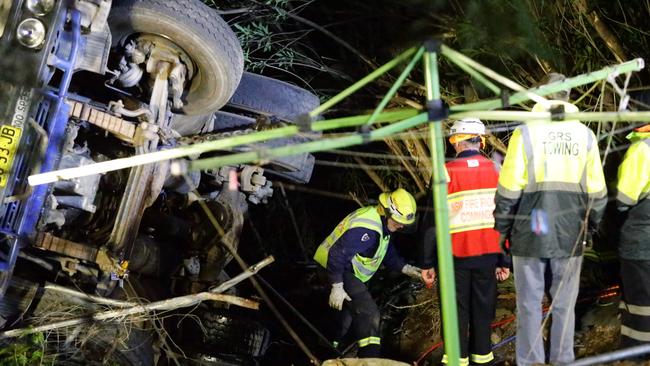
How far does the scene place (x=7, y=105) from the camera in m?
4.20

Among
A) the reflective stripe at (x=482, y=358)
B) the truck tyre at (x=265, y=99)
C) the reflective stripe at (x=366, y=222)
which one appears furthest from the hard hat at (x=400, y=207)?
the truck tyre at (x=265, y=99)

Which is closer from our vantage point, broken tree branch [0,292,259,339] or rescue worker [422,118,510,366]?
broken tree branch [0,292,259,339]

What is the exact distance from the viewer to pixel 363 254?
5816 mm

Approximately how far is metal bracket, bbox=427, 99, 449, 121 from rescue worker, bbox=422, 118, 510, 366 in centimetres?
182

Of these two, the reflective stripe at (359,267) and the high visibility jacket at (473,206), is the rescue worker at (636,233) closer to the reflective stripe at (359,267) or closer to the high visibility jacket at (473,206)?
the high visibility jacket at (473,206)

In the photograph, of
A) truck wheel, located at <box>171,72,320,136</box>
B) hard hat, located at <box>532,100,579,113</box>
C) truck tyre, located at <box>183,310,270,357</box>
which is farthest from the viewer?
truck wheel, located at <box>171,72,320,136</box>

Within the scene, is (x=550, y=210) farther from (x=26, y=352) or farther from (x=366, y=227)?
(x=26, y=352)

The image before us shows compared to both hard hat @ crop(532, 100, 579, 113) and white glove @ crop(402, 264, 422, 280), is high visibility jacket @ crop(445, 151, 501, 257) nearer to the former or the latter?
hard hat @ crop(532, 100, 579, 113)

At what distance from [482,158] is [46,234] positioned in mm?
2961

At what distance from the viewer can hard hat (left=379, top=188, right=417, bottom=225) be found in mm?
5566

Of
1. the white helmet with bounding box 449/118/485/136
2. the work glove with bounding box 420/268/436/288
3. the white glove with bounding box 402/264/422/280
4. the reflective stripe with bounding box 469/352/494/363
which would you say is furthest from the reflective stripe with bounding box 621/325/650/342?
the white glove with bounding box 402/264/422/280

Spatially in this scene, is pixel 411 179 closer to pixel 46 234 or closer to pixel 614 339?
pixel 614 339

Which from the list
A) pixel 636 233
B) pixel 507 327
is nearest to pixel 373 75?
pixel 636 233

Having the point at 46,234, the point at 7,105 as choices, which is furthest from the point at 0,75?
the point at 46,234
